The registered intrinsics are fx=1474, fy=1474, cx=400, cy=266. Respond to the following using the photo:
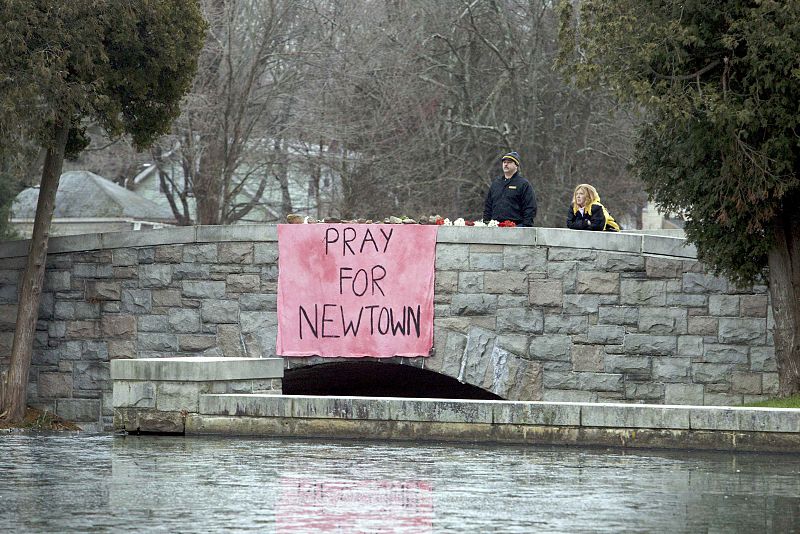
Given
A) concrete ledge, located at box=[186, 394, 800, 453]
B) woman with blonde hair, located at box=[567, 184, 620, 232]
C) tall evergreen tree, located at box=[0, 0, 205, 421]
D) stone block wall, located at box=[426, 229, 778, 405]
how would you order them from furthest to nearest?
1. woman with blonde hair, located at box=[567, 184, 620, 232]
2. tall evergreen tree, located at box=[0, 0, 205, 421]
3. stone block wall, located at box=[426, 229, 778, 405]
4. concrete ledge, located at box=[186, 394, 800, 453]

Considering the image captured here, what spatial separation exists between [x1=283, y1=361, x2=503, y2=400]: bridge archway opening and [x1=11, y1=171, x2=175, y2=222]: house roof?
14.5 m

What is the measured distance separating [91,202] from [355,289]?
66.8 feet

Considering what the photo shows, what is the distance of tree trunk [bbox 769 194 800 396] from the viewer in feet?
48.8

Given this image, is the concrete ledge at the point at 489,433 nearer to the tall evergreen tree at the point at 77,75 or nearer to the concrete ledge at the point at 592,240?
the concrete ledge at the point at 592,240

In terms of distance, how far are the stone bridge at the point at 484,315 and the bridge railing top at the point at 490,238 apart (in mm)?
16

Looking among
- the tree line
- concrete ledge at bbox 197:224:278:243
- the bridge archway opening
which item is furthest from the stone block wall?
the tree line

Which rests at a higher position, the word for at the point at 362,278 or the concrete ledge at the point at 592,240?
the concrete ledge at the point at 592,240

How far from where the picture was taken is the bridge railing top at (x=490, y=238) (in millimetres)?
16781

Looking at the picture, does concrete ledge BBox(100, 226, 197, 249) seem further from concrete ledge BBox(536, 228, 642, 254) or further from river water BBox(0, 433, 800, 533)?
river water BBox(0, 433, 800, 533)

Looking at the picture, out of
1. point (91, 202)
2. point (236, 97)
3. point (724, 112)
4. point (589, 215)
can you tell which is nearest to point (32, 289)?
point (589, 215)

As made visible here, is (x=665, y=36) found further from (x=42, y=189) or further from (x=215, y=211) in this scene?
(x=215, y=211)

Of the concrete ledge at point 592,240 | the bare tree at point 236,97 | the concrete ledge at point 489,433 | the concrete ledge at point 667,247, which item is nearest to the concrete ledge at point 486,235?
the concrete ledge at point 592,240

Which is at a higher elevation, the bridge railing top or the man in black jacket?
the man in black jacket

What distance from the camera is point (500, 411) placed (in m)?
12.0
